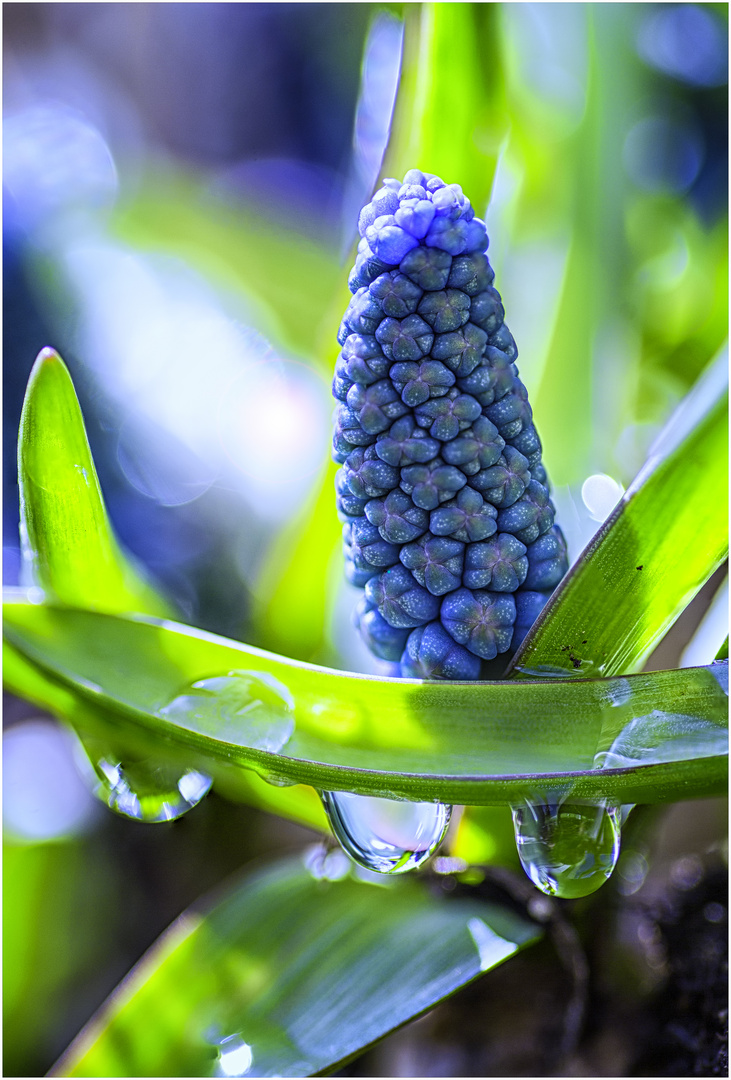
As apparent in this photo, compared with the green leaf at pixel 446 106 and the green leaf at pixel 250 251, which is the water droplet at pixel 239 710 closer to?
the green leaf at pixel 446 106

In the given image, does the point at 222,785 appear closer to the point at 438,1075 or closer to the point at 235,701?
the point at 235,701

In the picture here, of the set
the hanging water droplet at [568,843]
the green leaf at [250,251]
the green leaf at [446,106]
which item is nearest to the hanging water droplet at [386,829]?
the hanging water droplet at [568,843]

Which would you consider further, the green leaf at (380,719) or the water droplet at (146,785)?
the water droplet at (146,785)

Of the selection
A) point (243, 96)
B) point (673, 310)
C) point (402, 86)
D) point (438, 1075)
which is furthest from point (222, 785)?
point (243, 96)

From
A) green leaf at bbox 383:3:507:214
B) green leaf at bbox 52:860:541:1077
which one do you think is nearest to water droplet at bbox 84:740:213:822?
green leaf at bbox 52:860:541:1077

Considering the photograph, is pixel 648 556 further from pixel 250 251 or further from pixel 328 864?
pixel 250 251

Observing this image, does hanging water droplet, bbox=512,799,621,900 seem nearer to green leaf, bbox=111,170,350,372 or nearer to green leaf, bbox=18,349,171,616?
green leaf, bbox=18,349,171,616

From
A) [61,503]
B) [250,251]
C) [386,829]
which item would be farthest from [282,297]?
[386,829]
